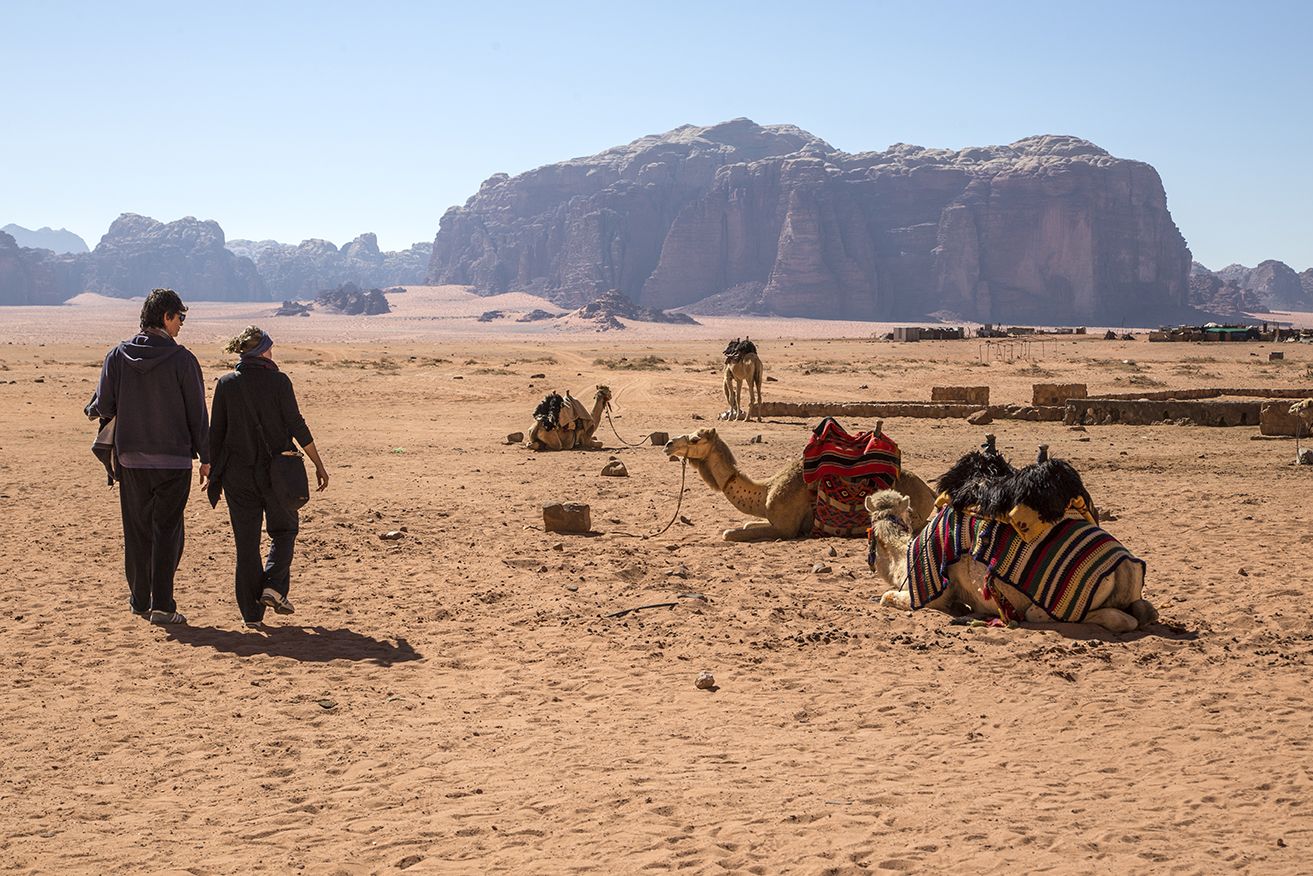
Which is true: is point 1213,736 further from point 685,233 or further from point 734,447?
point 685,233

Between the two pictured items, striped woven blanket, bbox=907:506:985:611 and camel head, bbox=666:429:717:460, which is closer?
striped woven blanket, bbox=907:506:985:611

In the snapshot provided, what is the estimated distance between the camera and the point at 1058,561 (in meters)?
7.86

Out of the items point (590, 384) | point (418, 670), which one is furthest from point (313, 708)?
point (590, 384)

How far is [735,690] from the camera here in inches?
283

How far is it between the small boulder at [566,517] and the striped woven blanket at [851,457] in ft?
7.25

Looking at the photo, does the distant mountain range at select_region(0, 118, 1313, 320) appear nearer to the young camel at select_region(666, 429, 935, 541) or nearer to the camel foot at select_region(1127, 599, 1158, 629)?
the young camel at select_region(666, 429, 935, 541)

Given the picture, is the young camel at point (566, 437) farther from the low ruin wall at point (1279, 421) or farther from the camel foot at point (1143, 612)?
the camel foot at point (1143, 612)

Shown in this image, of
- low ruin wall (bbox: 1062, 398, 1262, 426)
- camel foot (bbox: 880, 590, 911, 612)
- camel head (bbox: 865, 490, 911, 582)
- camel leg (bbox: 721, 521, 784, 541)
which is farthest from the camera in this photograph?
low ruin wall (bbox: 1062, 398, 1262, 426)

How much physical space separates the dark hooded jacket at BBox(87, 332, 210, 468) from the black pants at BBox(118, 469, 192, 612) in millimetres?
113

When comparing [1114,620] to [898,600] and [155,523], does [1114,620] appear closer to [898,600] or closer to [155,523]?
[898,600]

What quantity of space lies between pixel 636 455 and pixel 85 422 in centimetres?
1234

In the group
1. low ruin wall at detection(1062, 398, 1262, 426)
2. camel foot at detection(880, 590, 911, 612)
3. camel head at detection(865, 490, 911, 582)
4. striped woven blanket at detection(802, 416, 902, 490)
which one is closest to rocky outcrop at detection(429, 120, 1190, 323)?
A: low ruin wall at detection(1062, 398, 1262, 426)

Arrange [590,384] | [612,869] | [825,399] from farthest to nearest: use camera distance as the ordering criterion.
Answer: [590,384] < [825,399] < [612,869]

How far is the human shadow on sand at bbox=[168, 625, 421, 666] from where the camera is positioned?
792cm
